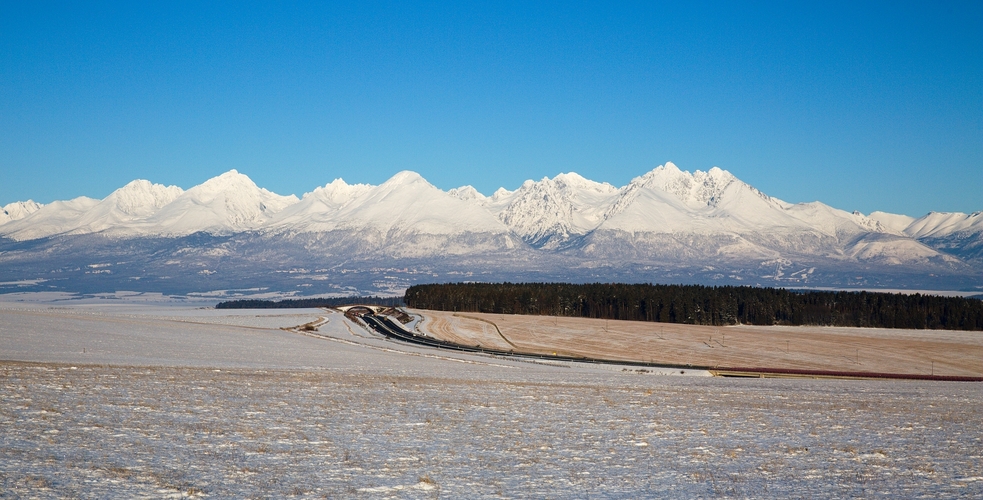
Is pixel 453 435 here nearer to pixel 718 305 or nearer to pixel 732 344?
pixel 732 344

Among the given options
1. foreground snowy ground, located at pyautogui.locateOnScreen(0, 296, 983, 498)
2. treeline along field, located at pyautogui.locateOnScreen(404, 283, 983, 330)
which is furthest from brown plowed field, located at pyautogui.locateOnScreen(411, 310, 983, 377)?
foreground snowy ground, located at pyautogui.locateOnScreen(0, 296, 983, 498)

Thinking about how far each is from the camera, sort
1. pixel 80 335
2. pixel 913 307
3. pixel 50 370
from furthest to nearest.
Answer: pixel 913 307
pixel 80 335
pixel 50 370

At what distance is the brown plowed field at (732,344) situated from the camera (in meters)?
84.1

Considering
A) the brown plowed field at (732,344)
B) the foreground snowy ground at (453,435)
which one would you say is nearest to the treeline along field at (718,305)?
the brown plowed field at (732,344)

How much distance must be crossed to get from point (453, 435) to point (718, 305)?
465ft

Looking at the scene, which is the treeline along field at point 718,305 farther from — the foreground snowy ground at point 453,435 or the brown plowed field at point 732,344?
the foreground snowy ground at point 453,435

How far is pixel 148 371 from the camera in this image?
3775cm

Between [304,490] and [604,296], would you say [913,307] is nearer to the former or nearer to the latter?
[604,296]

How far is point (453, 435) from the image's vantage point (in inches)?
945

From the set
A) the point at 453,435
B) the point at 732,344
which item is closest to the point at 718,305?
the point at 732,344

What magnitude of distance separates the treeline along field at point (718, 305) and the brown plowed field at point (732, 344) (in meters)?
26.8

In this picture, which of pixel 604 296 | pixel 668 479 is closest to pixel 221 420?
pixel 668 479

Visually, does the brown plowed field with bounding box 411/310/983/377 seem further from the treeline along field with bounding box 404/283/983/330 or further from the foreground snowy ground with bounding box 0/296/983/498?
the foreground snowy ground with bounding box 0/296/983/498

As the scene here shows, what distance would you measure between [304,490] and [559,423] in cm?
1191
